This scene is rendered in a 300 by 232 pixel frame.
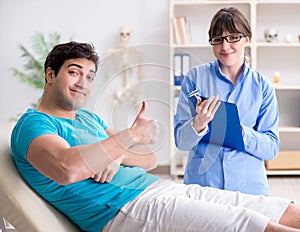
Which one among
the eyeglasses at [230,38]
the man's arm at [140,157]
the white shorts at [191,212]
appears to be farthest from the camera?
the eyeglasses at [230,38]

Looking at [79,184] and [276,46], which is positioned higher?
[276,46]

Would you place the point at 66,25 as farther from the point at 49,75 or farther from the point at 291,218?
the point at 291,218

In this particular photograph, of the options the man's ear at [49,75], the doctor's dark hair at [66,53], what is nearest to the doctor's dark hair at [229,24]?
the doctor's dark hair at [66,53]

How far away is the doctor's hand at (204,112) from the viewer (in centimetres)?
204

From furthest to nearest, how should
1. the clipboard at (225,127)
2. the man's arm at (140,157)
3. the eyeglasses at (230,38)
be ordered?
the eyeglasses at (230,38) < the clipboard at (225,127) < the man's arm at (140,157)

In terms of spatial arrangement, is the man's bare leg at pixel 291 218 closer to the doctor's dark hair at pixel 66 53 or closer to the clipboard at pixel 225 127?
the clipboard at pixel 225 127

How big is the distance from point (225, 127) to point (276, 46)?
10.1 feet

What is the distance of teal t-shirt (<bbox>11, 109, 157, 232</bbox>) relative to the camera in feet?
6.50

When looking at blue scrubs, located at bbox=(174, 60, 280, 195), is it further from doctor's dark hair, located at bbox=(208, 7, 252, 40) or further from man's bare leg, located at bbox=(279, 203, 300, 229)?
man's bare leg, located at bbox=(279, 203, 300, 229)

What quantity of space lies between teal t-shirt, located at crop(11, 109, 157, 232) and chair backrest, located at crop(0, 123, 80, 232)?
0.04 m

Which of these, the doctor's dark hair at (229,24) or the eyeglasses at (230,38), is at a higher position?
the doctor's dark hair at (229,24)

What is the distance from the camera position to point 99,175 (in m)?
2.03

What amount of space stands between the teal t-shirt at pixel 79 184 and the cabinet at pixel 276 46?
9.85 ft

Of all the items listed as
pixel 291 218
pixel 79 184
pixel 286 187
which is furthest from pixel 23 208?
pixel 286 187
